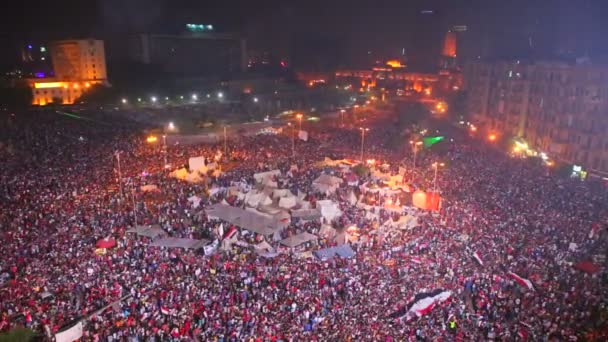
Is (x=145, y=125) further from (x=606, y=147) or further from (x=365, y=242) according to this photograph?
(x=606, y=147)

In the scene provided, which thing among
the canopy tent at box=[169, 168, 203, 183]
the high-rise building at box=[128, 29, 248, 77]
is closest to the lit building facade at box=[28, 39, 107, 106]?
the high-rise building at box=[128, 29, 248, 77]

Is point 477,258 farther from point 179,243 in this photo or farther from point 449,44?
point 449,44

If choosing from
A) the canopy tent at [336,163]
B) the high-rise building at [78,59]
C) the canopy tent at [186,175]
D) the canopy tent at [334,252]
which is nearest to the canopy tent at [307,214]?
the canopy tent at [334,252]

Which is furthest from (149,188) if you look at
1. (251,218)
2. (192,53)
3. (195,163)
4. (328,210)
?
(192,53)

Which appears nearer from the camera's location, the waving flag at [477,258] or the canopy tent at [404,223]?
the waving flag at [477,258]

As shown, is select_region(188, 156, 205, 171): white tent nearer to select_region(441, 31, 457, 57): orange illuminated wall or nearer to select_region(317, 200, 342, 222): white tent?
select_region(317, 200, 342, 222): white tent

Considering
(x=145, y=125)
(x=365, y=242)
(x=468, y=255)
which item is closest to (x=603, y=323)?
(x=468, y=255)

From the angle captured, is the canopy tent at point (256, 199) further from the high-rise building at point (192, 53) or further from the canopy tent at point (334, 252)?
the high-rise building at point (192, 53)
